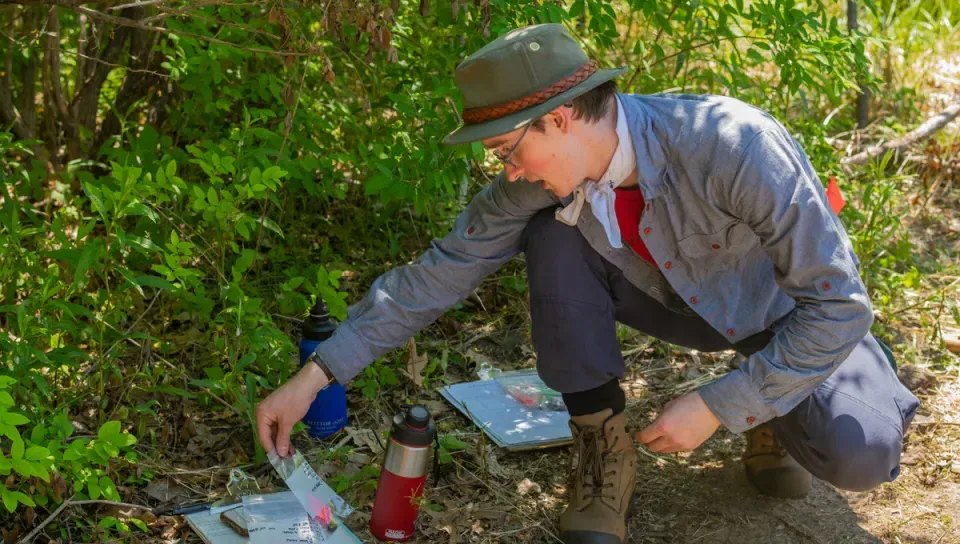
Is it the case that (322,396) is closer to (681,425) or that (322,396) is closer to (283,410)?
(283,410)

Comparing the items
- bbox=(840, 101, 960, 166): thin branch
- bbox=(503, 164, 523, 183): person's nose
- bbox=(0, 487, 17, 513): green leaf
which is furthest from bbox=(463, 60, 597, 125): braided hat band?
bbox=(840, 101, 960, 166): thin branch

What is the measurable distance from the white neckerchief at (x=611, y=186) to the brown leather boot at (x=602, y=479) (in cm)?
47

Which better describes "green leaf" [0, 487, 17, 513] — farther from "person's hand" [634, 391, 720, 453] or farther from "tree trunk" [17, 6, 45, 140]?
"tree trunk" [17, 6, 45, 140]

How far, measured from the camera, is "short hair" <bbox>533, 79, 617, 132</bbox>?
7.16 feet

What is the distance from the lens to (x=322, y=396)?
2861 mm

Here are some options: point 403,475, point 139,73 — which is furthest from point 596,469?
point 139,73

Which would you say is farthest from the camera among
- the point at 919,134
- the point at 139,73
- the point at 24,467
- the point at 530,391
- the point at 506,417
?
the point at 919,134

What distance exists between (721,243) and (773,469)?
0.72 metres

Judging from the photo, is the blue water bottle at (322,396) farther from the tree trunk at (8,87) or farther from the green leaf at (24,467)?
the tree trunk at (8,87)

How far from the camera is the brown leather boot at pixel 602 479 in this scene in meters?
2.50

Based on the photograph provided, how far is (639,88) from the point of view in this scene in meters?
4.04

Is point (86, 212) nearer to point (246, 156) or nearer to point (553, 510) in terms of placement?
point (246, 156)

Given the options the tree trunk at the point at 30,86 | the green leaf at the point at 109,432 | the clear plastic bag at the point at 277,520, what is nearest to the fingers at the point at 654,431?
the clear plastic bag at the point at 277,520

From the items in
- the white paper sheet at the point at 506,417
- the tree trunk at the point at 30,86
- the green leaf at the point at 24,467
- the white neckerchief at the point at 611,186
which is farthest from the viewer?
the tree trunk at the point at 30,86
